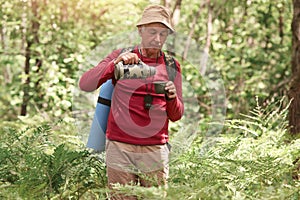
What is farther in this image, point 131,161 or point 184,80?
point 184,80

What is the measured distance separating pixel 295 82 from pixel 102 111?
2490 millimetres

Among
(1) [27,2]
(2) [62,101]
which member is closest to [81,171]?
(2) [62,101]

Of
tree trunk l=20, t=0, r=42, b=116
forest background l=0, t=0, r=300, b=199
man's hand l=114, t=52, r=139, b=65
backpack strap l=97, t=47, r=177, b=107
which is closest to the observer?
man's hand l=114, t=52, r=139, b=65

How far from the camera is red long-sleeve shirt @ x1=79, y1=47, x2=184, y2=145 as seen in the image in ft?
11.7

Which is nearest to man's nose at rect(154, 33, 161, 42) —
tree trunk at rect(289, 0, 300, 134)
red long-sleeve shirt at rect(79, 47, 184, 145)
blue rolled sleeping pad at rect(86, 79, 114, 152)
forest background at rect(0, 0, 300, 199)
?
red long-sleeve shirt at rect(79, 47, 184, 145)

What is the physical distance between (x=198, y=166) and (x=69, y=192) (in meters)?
0.85

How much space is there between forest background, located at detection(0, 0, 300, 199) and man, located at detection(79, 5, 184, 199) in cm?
27

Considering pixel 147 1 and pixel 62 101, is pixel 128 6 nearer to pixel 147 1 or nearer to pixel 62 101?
pixel 147 1

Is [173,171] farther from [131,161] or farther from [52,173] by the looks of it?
[52,173]

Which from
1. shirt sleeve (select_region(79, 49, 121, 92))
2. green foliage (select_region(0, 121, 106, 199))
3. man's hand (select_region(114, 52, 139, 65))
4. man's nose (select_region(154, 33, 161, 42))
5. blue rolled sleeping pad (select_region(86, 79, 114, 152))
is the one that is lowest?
green foliage (select_region(0, 121, 106, 199))

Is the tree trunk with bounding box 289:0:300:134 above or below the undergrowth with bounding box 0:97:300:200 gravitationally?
above

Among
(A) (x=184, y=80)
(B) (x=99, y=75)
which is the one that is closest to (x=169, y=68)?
(B) (x=99, y=75)

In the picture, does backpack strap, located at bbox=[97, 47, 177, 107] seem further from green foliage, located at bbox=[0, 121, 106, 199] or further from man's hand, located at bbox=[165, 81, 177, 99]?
green foliage, located at bbox=[0, 121, 106, 199]

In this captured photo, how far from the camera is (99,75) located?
11.6 ft
